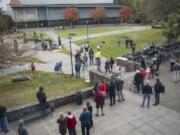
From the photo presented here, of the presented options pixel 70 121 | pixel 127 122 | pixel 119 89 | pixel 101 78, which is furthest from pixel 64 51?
pixel 70 121

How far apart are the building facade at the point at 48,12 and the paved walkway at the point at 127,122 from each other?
54876mm

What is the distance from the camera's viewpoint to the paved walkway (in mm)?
11766

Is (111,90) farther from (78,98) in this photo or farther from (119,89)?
(78,98)

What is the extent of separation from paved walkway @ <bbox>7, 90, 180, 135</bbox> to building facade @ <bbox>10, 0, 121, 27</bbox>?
180ft

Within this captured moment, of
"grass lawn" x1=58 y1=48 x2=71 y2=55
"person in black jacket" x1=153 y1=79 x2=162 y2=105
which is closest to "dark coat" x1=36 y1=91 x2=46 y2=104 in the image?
"person in black jacket" x1=153 y1=79 x2=162 y2=105

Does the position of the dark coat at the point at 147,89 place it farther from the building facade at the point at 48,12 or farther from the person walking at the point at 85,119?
the building facade at the point at 48,12

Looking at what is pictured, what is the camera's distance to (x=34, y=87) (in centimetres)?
1988

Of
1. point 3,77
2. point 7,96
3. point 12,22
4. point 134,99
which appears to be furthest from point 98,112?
point 12,22

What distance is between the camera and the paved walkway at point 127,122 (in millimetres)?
11766

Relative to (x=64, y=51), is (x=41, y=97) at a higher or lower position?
lower

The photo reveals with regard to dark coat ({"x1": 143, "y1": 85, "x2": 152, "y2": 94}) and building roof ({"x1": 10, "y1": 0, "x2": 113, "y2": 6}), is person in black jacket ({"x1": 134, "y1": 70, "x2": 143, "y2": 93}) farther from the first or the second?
building roof ({"x1": 10, "y1": 0, "x2": 113, "y2": 6})

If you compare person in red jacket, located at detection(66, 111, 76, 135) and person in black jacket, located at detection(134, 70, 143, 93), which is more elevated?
person in black jacket, located at detection(134, 70, 143, 93)

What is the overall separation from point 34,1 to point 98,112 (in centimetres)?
6712

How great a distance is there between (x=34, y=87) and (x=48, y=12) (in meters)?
55.1
